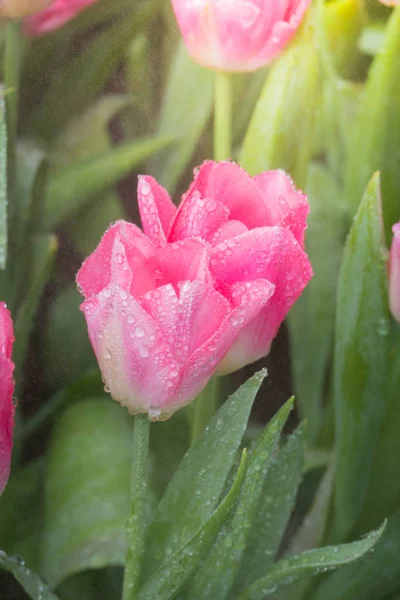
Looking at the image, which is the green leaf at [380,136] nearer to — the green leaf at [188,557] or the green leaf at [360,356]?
the green leaf at [360,356]

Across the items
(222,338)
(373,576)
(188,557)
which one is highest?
(222,338)

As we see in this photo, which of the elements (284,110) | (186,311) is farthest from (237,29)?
(186,311)

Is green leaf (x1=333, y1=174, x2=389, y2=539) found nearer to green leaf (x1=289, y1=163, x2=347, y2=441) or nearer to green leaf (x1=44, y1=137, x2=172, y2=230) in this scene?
green leaf (x1=289, y1=163, x2=347, y2=441)

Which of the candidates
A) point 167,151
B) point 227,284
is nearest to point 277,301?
point 227,284

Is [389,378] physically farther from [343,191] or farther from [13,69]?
[13,69]

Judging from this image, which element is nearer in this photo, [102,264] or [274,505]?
[102,264]

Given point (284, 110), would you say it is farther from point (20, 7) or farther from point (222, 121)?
point (20, 7)
